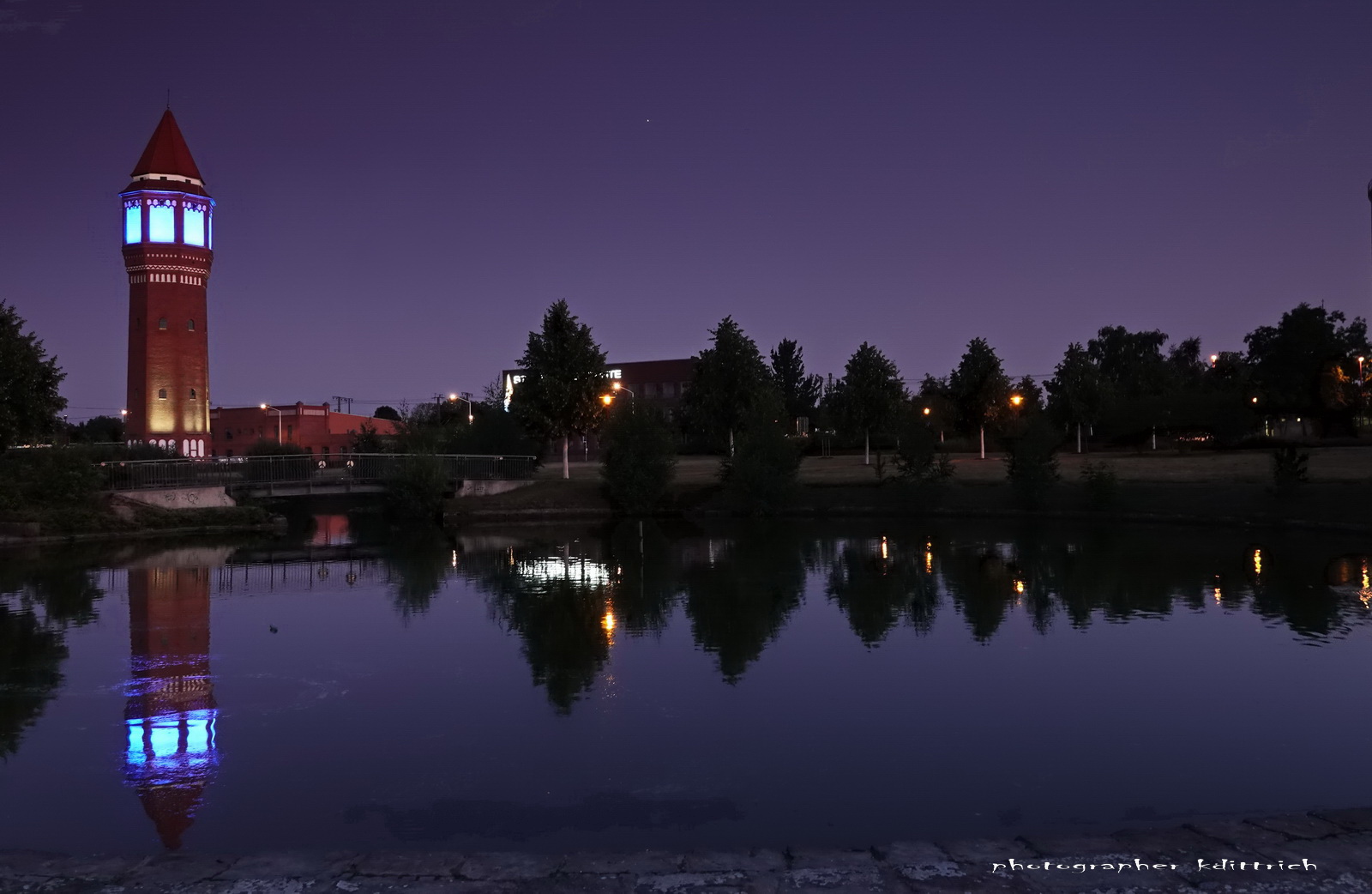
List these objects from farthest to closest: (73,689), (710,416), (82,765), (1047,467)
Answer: (710,416), (1047,467), (73,689), (82,765)

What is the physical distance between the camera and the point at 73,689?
14500 mm

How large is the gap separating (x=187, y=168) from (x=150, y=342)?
41.3ft

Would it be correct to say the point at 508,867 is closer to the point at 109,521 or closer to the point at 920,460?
the point at 109,521

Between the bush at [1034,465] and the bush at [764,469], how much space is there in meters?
9.77

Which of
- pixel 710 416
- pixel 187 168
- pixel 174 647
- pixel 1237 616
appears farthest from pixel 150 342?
pixel 1237 616

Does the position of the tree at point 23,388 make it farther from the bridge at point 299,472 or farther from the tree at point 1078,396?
the tree at point 1078,396

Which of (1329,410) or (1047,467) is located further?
(1329,410)

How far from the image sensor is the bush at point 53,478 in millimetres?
37969

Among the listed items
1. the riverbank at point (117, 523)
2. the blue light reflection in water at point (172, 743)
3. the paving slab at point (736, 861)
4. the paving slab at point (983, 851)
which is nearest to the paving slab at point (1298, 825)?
the paving slab at point (983, 851)

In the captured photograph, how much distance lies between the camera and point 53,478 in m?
38.1

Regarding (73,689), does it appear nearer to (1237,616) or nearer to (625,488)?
(1237,616)

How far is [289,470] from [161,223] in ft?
102

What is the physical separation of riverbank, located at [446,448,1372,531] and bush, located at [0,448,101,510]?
14.5 metres

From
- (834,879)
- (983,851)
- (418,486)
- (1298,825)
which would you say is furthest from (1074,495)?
(834,879)
